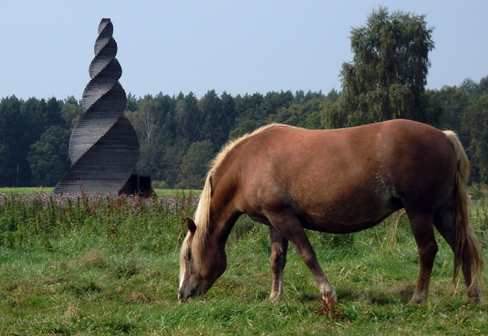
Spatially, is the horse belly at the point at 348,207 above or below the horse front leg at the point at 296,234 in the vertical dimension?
above

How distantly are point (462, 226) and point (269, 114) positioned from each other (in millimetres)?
57522

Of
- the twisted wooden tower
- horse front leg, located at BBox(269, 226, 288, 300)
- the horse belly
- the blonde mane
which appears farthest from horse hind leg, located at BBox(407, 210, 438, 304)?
the twisted wooden tower

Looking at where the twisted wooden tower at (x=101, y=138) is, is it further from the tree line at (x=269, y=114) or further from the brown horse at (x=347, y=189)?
the tree line at (x=269, y=114)

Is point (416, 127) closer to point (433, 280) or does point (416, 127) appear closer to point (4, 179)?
point (433, 280)

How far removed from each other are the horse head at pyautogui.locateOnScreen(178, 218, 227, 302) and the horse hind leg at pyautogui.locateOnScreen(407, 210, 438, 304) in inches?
75.6

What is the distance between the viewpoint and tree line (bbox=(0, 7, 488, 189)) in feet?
115

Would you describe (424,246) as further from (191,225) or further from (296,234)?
(191,225)

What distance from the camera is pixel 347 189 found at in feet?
15.3

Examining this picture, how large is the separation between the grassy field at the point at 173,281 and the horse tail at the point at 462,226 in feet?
0.95

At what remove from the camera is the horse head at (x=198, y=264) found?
17.1ft

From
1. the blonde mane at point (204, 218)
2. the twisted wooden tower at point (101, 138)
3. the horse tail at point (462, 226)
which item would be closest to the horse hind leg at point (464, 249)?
the horse tail at point (462, 226)

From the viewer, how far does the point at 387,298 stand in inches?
198

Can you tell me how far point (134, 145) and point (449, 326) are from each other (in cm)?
1516

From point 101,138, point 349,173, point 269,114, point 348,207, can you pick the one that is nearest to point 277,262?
point 348,207
